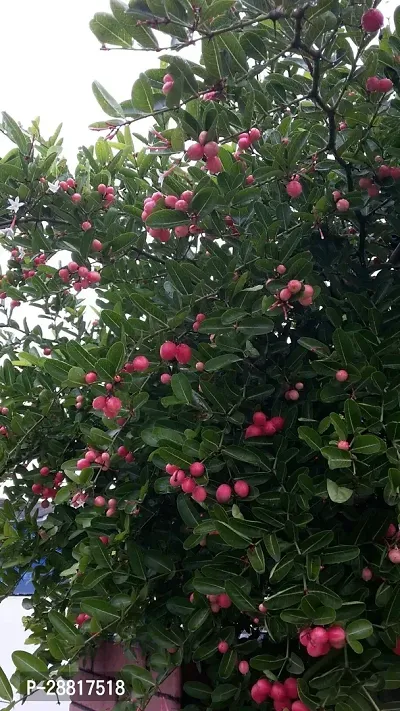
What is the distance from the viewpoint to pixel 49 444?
1.27 m

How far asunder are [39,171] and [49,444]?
0.59 metres

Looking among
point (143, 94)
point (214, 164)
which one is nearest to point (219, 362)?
point (214, 164)

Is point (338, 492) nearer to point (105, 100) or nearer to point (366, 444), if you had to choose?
point (366, 444)

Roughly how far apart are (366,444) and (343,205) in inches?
17.1

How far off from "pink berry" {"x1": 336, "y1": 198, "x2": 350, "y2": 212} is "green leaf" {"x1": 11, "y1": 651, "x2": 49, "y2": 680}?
35.3 inches

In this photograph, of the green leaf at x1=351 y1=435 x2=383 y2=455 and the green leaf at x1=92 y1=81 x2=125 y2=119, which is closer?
the green leaf at x1=351 y1=435 x2=383 y2=455

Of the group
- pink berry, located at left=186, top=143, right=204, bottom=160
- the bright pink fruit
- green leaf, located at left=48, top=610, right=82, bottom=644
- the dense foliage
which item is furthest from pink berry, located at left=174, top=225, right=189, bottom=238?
green leaf, located at left=48, top=610, right=82, bottom=644

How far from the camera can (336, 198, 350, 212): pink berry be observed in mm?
976

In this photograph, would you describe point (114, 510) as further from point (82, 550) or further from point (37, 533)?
point (37, 533)

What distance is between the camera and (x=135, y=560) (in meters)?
0.98

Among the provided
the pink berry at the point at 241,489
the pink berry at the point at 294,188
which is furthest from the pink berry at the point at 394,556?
the pink berry at the point at 294,188

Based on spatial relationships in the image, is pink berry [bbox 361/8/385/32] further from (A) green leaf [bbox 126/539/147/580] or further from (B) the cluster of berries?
(A) green leaf [bbox 126/539/147/580]

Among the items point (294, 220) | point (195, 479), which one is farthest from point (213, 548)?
point (294, 220)

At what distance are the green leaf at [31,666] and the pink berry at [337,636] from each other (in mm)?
456
